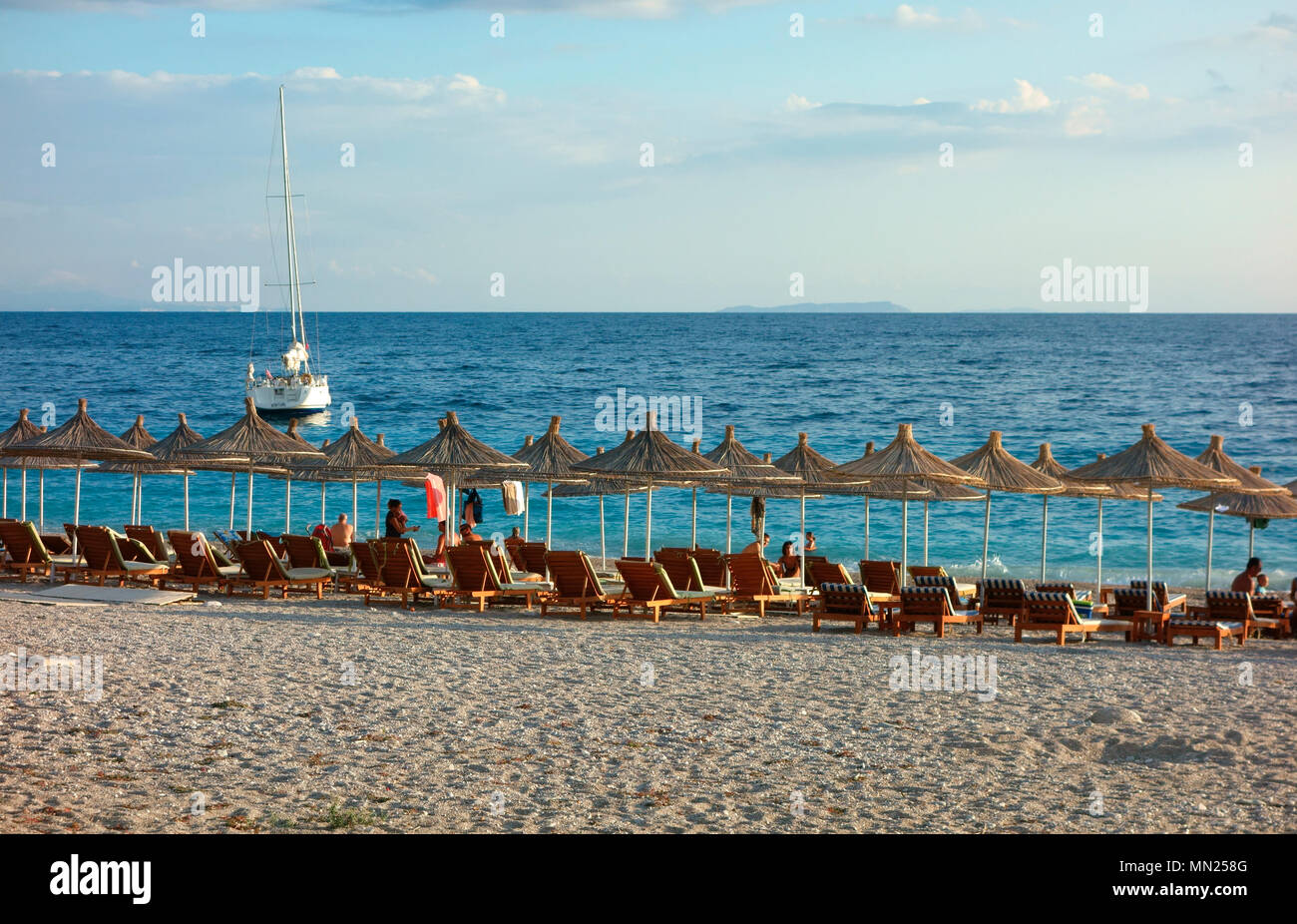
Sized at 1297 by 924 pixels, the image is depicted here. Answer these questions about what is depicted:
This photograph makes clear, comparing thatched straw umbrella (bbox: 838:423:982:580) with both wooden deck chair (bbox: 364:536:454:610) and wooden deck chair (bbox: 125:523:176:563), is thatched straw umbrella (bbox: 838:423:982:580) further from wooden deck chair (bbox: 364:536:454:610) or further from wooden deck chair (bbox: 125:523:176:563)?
wooden deck chair (bbox: 125:523:176:563)

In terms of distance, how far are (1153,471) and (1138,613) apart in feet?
4.79

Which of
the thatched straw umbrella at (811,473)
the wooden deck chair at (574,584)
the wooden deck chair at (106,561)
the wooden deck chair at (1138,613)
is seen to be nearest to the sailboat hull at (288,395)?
the wooden deck chair at (106,561)

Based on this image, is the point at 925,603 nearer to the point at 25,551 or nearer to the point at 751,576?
the point at 751,576

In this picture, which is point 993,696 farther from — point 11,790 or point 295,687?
point 11,790

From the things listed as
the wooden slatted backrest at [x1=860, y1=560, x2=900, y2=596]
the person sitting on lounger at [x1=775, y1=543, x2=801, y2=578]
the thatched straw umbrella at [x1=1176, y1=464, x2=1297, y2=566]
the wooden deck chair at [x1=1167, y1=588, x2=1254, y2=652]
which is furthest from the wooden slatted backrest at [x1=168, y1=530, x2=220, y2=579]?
the thatched straw umbrella at [x1=1176, y1=464, x2=1297, y2=566]

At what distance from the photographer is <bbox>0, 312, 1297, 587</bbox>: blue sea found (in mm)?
31031

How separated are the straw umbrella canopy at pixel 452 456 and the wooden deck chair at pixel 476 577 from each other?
1.29 metres

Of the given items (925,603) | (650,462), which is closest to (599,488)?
(650,462)

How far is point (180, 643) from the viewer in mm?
10609

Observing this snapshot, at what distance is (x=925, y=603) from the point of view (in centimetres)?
1263

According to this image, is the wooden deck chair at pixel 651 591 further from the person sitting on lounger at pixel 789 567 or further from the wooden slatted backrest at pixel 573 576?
the person sitting on lounger at pixel 789 567
